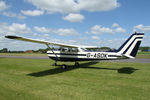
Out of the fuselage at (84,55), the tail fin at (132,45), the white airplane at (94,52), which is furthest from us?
the fuselage at (84,55)

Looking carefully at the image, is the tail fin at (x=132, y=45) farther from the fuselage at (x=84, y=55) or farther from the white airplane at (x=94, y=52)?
the fuselage at (x=84, y=55)

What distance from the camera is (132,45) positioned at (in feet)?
31.5

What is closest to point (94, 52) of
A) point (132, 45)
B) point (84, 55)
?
point (84, 55)

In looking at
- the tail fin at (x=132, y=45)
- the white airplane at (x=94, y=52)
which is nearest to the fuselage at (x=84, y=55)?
the white airplane at (x=94, y=52)

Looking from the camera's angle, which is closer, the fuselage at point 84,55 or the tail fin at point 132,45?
the tail fin at point 132,45

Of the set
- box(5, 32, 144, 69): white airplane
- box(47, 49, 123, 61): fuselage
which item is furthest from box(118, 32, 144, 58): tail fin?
box(47, 49, 123, 61): fuselage

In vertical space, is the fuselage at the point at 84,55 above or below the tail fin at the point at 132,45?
below

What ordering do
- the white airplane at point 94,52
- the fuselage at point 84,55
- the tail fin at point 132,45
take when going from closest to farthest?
the tail fin at point 132,45 → the white airplane at point 94,52 → the fuselage at point 84,55

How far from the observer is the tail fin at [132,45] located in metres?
9.34

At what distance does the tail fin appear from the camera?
368 inches

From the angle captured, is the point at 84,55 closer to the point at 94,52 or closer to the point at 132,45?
the point at 94,52

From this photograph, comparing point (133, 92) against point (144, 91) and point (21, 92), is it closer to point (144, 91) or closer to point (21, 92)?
point (144, 91)

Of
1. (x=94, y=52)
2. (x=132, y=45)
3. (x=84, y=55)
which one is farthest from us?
(x=84, y=55)

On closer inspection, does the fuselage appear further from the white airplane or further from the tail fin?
the tail fin
